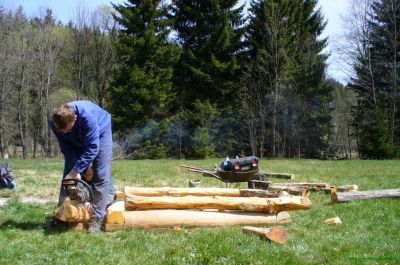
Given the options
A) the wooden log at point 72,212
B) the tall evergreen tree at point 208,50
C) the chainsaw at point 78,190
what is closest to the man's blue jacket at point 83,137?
the chainsaw at point 78,190

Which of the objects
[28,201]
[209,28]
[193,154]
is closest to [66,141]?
[28,201]

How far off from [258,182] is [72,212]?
214 inches

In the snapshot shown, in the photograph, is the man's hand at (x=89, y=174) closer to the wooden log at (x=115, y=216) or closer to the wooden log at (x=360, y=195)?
the wooden log at (x=115, y=216)

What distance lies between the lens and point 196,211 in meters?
6.62

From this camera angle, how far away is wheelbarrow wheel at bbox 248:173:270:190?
1026cm

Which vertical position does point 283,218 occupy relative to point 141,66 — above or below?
below

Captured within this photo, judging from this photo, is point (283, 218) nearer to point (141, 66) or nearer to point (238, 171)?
point (238, 171)

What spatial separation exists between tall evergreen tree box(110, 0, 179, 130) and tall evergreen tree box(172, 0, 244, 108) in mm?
1637

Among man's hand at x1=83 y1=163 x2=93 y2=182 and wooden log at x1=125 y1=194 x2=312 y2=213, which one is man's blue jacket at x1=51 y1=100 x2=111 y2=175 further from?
wooden log at x1=125 y1=194 x2=312 y2=213

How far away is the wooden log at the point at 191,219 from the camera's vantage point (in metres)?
6.21

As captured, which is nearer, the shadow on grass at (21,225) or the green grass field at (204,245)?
the green grass field at (204,245)

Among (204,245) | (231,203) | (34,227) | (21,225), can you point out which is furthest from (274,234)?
(21,225)

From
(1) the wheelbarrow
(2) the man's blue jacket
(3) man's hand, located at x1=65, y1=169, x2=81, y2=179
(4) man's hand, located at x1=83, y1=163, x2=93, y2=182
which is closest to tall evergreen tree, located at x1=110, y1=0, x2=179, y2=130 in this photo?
(1) the wheelbarrow

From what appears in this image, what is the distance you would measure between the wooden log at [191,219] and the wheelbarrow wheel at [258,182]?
3385 millimetres
